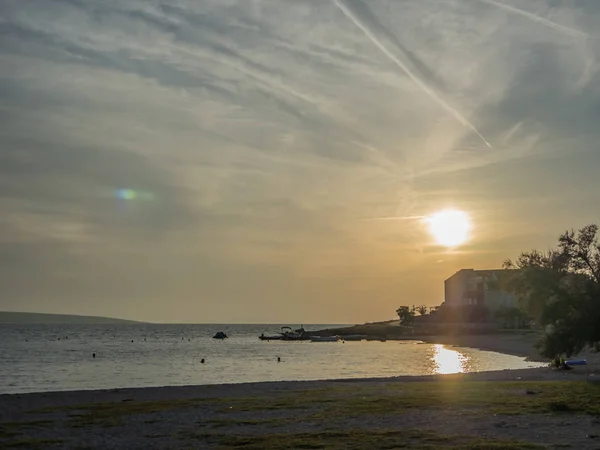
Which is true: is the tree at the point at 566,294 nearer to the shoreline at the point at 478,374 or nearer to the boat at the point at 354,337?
the shoreline at the point at 478,374

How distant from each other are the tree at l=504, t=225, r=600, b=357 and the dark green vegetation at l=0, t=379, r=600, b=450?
8684mm

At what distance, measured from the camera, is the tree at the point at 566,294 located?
3894 centimetres

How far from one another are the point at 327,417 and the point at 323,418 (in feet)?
0.80

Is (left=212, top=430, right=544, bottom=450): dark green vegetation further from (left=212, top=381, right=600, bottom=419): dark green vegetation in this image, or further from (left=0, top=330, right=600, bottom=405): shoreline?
(left=0, top=330, right=600, bottom=405): shoreline

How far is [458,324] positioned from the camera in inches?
5920

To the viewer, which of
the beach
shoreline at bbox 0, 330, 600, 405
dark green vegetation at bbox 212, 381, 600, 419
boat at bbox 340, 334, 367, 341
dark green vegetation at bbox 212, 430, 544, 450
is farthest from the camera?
boat at bbox 340, 334, 367, 341

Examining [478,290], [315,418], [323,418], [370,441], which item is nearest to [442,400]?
[323,418]

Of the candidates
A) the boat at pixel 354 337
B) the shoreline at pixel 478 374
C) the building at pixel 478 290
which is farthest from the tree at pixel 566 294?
the boat at pixel 354 337

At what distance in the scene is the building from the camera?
6029 inches

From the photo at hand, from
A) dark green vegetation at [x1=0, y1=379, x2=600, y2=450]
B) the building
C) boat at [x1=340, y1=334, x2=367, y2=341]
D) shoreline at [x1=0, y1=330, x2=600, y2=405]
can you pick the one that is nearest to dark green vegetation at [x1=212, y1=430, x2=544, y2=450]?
dark green vegetation at [x1=0, y1=379, x2=600, y2=450]

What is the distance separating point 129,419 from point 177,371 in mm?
44104

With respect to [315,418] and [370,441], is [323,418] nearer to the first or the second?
[315,418]

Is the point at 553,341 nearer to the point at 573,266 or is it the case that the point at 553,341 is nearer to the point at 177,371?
the point at 573,266

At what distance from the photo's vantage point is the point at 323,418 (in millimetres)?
22406
